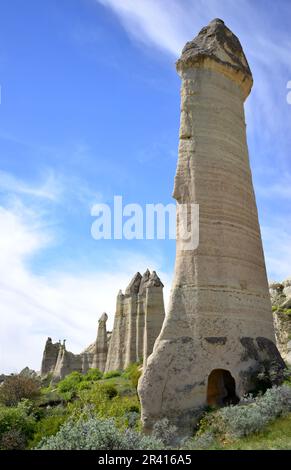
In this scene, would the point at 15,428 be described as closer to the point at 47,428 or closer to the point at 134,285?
the point at 47,428

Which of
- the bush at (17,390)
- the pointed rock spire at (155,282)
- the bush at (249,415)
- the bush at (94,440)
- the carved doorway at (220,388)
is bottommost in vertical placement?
the bush at (94,440)

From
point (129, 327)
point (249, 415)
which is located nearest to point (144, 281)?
point (129, 327)

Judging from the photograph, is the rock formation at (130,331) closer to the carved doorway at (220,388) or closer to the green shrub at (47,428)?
the green shrub at (47,428)

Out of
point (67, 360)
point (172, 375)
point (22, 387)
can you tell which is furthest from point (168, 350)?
point (67, 360)

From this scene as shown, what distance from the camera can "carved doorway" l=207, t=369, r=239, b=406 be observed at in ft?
33.3

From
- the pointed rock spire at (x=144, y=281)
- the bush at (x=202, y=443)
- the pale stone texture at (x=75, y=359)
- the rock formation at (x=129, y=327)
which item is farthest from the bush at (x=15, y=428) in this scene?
the pale stone texture at (x=75, y=359)

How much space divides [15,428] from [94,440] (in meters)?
7.21

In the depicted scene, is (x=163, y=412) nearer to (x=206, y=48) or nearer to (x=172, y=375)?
(x=172, y=375)

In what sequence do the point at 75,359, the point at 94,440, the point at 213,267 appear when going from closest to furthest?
1. the point at 94,440
2. the point at 213,267
3. the point at 75,359

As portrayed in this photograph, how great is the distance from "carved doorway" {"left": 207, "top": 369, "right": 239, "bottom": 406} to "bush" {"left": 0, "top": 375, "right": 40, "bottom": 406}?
34.1ft

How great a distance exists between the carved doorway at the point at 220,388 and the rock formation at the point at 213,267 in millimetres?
23

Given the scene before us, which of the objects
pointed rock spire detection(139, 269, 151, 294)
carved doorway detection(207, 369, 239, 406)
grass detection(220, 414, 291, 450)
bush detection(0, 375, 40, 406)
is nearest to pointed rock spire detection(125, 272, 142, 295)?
pointed rock spire detection(139, 269, 151, 294)

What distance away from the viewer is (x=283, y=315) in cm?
1952

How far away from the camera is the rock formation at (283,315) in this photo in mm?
18109
